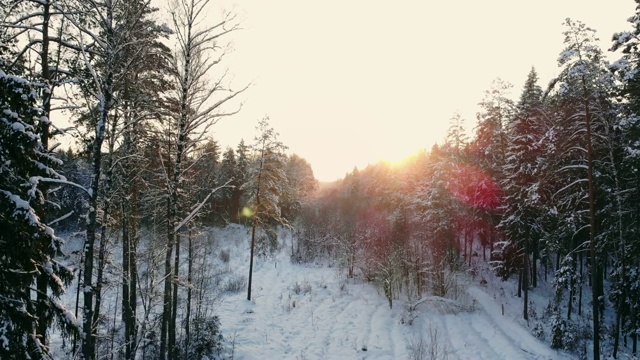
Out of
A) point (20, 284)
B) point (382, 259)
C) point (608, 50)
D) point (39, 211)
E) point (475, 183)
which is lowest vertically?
point (382, 259)

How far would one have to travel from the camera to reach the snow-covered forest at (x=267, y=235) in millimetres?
8180

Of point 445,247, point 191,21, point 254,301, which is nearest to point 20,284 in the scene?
point 191,21

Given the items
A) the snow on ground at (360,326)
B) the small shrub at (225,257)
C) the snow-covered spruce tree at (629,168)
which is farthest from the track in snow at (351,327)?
the small shrub at (225,257)

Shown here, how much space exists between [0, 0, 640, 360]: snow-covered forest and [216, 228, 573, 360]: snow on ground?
6.4 inches

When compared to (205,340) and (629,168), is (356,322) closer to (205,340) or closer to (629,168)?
(205,340)

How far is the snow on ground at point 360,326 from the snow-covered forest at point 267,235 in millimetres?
163

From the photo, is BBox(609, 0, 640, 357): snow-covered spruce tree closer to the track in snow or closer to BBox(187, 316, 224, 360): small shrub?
the track in snow

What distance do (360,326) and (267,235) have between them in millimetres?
24519

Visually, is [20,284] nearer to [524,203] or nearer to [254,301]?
[254,301]

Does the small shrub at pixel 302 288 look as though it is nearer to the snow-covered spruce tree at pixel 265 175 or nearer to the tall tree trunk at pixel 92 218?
the snow-covered spruce tree at pixel 265 175

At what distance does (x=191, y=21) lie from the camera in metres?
9.86

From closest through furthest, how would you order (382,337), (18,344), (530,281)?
1. (18,344)
2. (382,337)
3. (530,281)

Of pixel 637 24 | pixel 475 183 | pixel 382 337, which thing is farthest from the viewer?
pixel 475 183

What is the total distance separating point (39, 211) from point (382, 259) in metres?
21.8
